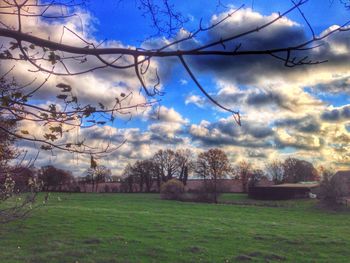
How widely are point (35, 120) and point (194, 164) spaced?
281ft

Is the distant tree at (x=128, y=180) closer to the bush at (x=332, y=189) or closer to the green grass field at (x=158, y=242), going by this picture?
the bush at (x=332, y=189)

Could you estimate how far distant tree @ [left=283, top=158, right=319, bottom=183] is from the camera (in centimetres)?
10400

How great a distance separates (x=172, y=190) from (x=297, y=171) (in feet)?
160

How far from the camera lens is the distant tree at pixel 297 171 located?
4094 inches

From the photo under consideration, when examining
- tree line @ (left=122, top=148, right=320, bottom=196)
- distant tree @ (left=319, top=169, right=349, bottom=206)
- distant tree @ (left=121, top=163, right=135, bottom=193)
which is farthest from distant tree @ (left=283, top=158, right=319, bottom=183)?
distant tree @ (left=319, top=169, right=349, bottom=206)

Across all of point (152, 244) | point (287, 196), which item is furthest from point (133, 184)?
point (152, 244)

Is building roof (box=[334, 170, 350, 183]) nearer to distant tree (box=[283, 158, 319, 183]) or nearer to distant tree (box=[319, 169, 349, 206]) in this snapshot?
distant tree (box=[319, 169, 349, 206])

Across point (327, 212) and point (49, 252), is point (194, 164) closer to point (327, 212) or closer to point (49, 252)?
point (327, 212)

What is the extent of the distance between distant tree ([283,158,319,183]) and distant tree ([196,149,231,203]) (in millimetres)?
25580

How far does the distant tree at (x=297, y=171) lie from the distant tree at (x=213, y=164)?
25.6 meters

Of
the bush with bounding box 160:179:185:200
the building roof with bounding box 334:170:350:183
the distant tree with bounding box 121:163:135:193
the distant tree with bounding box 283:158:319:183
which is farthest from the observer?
the distant tree with bounding box 283:158:319:183

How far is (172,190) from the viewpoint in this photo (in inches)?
2630

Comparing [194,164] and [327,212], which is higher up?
[194,164]

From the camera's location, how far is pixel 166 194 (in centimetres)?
6762
